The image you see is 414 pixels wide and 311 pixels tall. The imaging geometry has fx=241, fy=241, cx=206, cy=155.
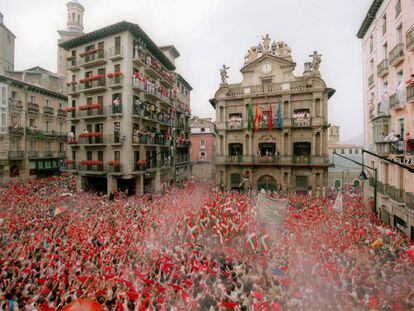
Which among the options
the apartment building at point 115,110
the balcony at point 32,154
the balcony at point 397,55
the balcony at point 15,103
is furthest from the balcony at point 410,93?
the balcony at point 32,154

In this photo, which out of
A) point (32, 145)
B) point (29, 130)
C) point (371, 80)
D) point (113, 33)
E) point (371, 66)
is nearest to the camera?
point (371, 80)

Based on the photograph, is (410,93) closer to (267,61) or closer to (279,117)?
(279,117)

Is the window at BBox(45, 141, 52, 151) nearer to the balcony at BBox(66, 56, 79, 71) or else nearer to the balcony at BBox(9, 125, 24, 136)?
the balcony at BBox(9, 125, 24, 136)

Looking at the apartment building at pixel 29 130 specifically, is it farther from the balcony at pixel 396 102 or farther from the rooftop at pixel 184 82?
the balcony at pixel 396 102

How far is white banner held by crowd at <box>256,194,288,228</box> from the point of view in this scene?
13.5 metres

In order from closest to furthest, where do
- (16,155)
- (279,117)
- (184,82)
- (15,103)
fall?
(279,117) < (15,103) < (16,155) < (184,82)

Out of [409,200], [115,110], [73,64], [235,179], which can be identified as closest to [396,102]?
[409,200]

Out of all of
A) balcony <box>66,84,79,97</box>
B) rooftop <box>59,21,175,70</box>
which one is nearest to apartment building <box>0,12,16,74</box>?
balcony <box>66,84,79,97</box>

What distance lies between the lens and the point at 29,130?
1277 inches

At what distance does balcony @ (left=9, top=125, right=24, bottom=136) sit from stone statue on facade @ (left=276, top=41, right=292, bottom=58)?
33.2 meters

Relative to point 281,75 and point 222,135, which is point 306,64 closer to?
point 281,75

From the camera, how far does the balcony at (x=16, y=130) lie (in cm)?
3009

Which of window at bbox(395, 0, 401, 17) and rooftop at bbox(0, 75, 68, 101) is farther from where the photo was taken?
rooftop at bbox(0, 75, 68, 101)

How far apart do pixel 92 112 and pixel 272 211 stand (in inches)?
839
